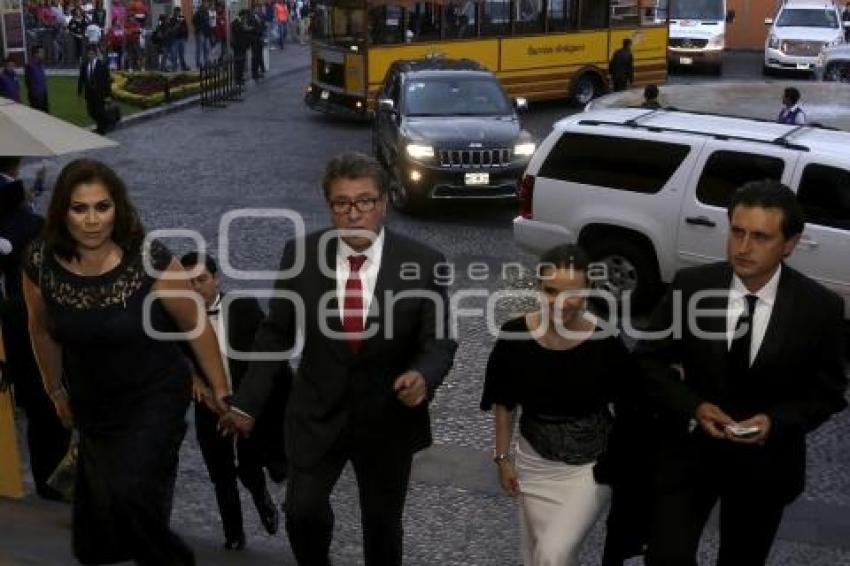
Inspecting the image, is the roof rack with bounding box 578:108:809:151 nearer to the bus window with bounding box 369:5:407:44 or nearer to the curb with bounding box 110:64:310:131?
the bus window with bounding box 369:5:407:44

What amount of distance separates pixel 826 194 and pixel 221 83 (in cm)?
1959

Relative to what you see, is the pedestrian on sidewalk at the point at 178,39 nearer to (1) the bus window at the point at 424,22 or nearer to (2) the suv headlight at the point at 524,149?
(1) the bus window at the point at 424,22

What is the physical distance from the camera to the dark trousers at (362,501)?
4602mm

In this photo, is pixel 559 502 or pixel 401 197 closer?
pixel 559 502

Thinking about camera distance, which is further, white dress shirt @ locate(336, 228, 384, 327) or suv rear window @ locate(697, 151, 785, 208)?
suv rear window @ locate(697, 151, 785, 208)

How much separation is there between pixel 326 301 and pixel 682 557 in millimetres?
1666

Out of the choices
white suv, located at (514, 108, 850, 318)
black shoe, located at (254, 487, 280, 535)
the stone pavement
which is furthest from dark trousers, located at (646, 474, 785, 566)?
white suv, located at (514, 108, 850, 318)

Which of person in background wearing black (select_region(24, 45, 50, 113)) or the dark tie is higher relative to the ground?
the dark tie

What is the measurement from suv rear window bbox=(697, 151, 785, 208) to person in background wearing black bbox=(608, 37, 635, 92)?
47.1 ft

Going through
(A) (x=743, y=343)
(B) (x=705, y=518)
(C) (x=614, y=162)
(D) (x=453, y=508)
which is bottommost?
(D) (x=453, y=508)

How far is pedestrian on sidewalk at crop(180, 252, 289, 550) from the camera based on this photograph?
18.1 feet

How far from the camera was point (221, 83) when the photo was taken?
87.8ft

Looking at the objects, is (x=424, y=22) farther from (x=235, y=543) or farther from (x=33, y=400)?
(x=235, y=543)

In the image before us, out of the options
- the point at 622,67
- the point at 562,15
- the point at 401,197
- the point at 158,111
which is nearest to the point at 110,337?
the point at 401,197
